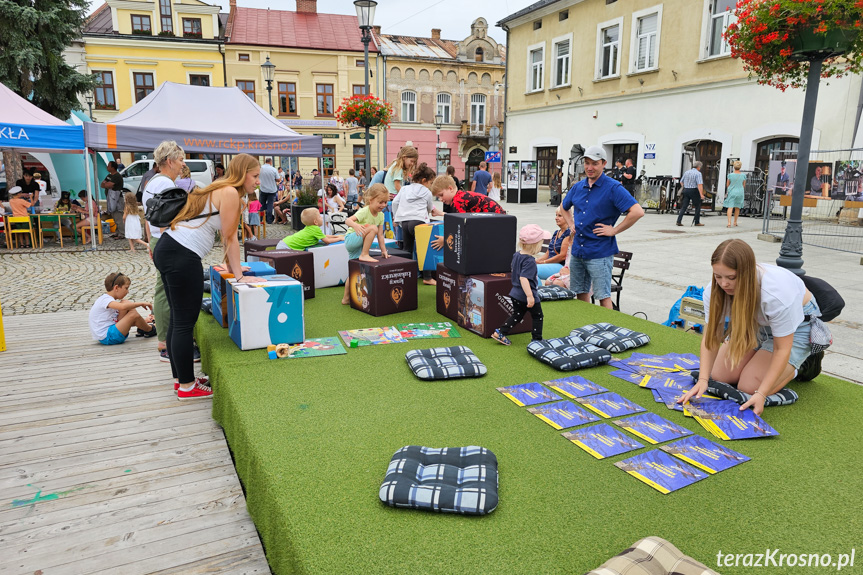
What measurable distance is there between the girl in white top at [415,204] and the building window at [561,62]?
60.7 ft

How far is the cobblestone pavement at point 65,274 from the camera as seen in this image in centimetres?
716

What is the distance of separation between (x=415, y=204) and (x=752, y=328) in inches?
169

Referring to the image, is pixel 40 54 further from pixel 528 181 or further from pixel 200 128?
pixel 528 181

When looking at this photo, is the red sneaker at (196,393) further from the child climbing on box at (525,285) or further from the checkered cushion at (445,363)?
the child climbing on box at (525,285)

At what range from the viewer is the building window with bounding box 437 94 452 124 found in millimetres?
38750

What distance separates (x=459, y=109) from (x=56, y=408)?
125 feet

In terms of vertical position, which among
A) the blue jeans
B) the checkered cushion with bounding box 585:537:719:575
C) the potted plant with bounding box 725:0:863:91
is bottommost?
the checkered cushion with bounding box 585:537:719:575

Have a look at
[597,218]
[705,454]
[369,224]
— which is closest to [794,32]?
[597,218]

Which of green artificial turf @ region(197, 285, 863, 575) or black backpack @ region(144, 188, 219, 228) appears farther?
black backpack @ region(144, 188, 219, 228)

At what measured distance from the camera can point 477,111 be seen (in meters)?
39.9

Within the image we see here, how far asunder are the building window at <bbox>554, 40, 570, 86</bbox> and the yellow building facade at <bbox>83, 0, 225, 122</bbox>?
764 inches

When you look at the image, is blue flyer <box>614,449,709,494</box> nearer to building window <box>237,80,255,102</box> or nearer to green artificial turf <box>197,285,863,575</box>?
green artificial turf <box>197,285,863,575</box>

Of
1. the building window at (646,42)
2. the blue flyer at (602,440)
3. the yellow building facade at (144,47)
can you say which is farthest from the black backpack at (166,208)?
the yellow building facade at (144,47)

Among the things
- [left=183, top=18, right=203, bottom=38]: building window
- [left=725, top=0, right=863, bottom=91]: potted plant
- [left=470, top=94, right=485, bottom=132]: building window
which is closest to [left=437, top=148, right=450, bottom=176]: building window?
[left=470, top=94, right=485, bottom=132]: building window
